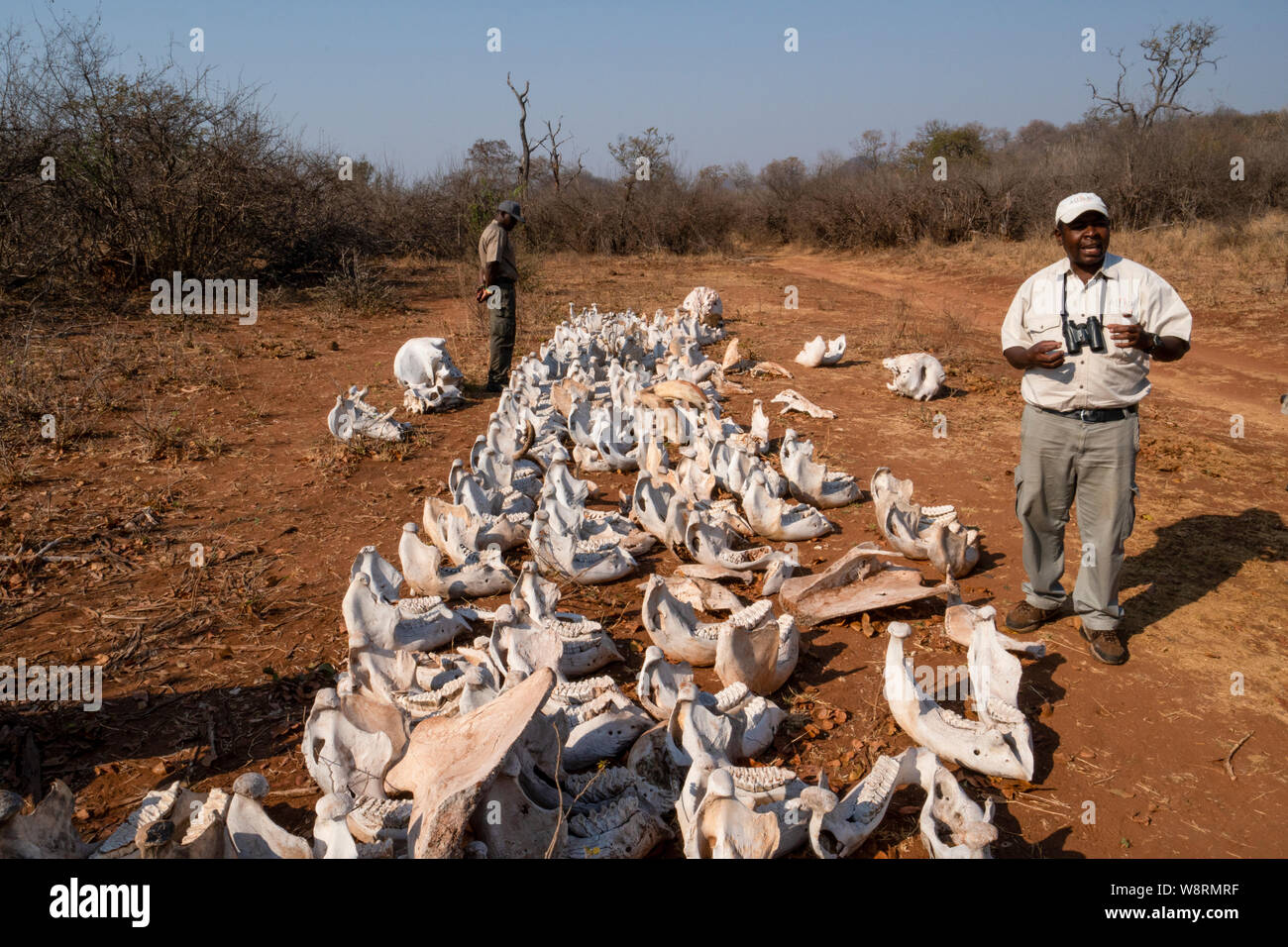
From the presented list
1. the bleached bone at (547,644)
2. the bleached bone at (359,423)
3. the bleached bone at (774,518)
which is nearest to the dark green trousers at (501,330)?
the bleached bone at (359,423)

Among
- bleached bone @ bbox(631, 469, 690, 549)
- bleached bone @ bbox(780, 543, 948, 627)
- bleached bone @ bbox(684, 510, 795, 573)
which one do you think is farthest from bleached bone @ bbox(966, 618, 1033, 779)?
bleached bone @ bbox(631, 469, 690, 549)

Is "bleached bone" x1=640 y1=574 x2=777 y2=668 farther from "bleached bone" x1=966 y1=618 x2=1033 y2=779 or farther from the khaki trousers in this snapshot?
the khaki trousers

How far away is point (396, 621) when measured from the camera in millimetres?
3346

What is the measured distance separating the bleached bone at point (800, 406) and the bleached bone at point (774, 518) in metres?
2.44

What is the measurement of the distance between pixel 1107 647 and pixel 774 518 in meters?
1.72

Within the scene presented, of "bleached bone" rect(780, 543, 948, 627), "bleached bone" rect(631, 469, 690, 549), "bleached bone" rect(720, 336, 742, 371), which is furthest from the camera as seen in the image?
"bleached bone" rect(720, 336, 742, 371)

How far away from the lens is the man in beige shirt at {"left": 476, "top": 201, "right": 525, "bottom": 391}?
7.47m

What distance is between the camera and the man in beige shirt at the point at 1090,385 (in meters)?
3.07

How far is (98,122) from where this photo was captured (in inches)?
453

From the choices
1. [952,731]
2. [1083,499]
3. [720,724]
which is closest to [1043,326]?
[1083,499]

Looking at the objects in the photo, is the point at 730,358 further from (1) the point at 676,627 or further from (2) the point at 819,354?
(1) the point at 676,627

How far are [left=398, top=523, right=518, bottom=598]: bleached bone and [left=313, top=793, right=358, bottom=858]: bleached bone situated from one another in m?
1.81

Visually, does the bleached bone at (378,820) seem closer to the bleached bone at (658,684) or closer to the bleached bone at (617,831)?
the bleached bone at (617,831)

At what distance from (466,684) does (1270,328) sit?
10.7 m
